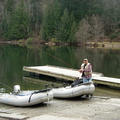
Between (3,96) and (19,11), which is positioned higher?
(19,11)

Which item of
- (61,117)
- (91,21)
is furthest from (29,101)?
(91,21)

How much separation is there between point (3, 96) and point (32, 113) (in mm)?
2729

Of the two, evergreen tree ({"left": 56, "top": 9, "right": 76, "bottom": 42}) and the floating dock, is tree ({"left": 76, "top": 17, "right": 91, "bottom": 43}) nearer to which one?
evergreen tree ({"left": 56, "top": 9, "right": 76, "bottom": 42})

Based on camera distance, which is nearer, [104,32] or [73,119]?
[73,119]

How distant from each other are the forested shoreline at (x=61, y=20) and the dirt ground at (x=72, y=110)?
198ft

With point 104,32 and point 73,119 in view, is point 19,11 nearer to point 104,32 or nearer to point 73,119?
point 104,32

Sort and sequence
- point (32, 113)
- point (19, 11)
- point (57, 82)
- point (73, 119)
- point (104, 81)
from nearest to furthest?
point (73, 119) < point (32, 113) < point (104, 81) < point (57, 82) < point (19, 11)

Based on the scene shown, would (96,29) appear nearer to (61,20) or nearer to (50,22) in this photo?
(61,20)

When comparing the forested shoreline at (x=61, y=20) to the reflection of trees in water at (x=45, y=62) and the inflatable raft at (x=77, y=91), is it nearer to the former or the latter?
the reflection of trees in water at (x=45, y=62)

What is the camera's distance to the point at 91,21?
7600 centimetres

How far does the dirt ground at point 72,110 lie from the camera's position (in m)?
9.82

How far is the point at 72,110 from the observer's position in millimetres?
10977

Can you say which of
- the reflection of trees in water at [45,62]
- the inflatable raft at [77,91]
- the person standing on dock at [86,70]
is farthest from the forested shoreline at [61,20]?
the inflatable raft at [77,91]

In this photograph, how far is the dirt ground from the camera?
9.82m
